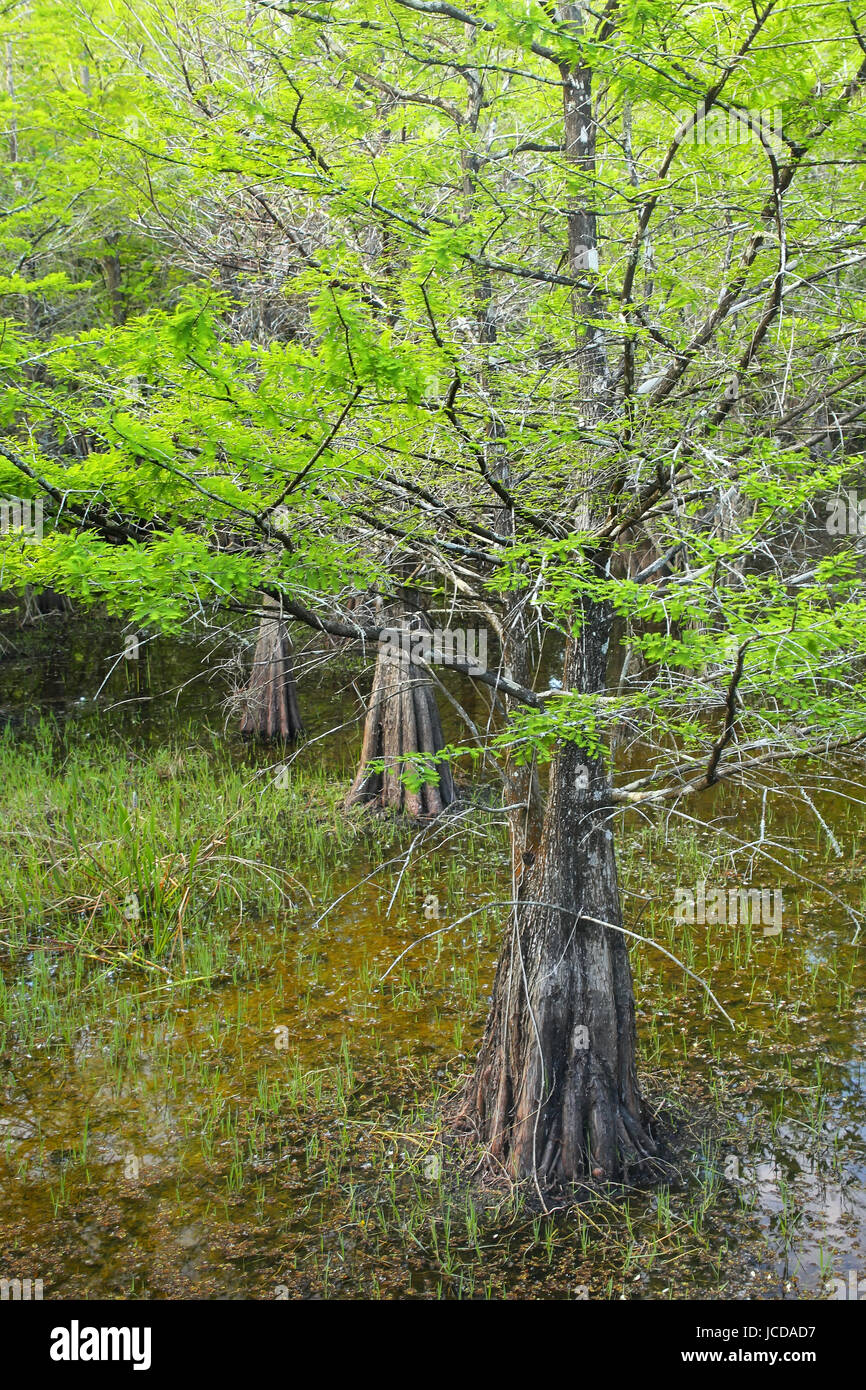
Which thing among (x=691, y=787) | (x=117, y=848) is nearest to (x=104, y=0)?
(x=117, y=848)

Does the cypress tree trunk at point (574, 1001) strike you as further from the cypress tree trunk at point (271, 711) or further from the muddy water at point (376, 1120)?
the cypress tree trunk at point (271, 711)

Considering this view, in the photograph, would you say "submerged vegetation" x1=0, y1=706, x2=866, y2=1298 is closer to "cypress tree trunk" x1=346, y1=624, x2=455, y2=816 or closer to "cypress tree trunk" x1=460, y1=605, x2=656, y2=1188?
"cypress tree trunk" x1=460, y1=605, x2=656, y2=1188

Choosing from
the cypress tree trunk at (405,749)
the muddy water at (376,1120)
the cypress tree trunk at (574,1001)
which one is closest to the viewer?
the muddy water at (376,1120)

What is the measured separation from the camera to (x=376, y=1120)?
4.80 m

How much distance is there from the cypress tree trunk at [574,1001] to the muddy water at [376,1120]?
10.7 inches

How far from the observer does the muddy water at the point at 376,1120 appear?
387 cm

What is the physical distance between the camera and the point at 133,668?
53.1 ft

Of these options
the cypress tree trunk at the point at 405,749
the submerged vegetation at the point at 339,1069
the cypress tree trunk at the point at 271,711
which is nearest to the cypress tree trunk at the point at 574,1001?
the submerged vegetation at the point at 339,1069

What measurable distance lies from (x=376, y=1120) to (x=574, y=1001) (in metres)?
1.25

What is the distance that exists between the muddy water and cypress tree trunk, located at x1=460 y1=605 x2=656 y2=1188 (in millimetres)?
273

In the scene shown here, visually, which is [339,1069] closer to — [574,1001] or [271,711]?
[574,1001]

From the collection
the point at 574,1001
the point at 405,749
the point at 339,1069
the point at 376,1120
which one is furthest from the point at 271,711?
the point at 574,1001

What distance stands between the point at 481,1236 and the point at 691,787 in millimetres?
2038

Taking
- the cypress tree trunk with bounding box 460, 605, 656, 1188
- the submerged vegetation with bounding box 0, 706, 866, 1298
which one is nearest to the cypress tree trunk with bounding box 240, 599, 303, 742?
the submerged vegetation with bounding box 0, 706, 866, 1298
